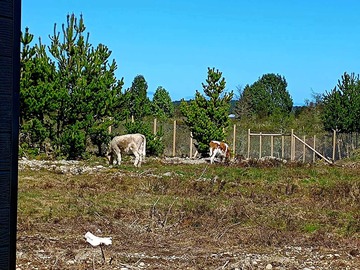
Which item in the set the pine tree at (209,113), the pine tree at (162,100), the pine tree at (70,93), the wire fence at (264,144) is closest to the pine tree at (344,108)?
the wire fence at (264,144)

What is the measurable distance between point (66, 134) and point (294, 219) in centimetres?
1519

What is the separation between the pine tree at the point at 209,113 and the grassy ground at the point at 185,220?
13656mm

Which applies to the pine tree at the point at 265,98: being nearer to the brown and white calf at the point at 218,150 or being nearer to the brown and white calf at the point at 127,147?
the brown and white calf at the point at 218,150

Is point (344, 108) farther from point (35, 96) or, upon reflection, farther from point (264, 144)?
point (35, 96)

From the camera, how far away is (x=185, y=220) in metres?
10.0

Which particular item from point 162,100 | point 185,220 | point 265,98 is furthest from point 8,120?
point 265,98

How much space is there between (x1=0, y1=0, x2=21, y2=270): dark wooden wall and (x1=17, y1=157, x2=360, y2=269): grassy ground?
14.9 feet

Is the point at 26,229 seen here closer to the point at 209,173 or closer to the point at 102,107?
the point at 209,173

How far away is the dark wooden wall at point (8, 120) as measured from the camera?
2.16 metres

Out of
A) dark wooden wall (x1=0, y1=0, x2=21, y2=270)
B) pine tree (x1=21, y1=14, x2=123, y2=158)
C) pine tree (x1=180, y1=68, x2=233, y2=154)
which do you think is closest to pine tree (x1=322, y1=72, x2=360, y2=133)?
pine tree (x1=180, y1=68, x2=233, y2=154)

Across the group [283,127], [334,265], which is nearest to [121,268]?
[334,265]

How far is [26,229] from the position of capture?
901 cm

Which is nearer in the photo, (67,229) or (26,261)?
(26,261)

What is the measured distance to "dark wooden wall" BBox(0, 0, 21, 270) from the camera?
2164 mm
